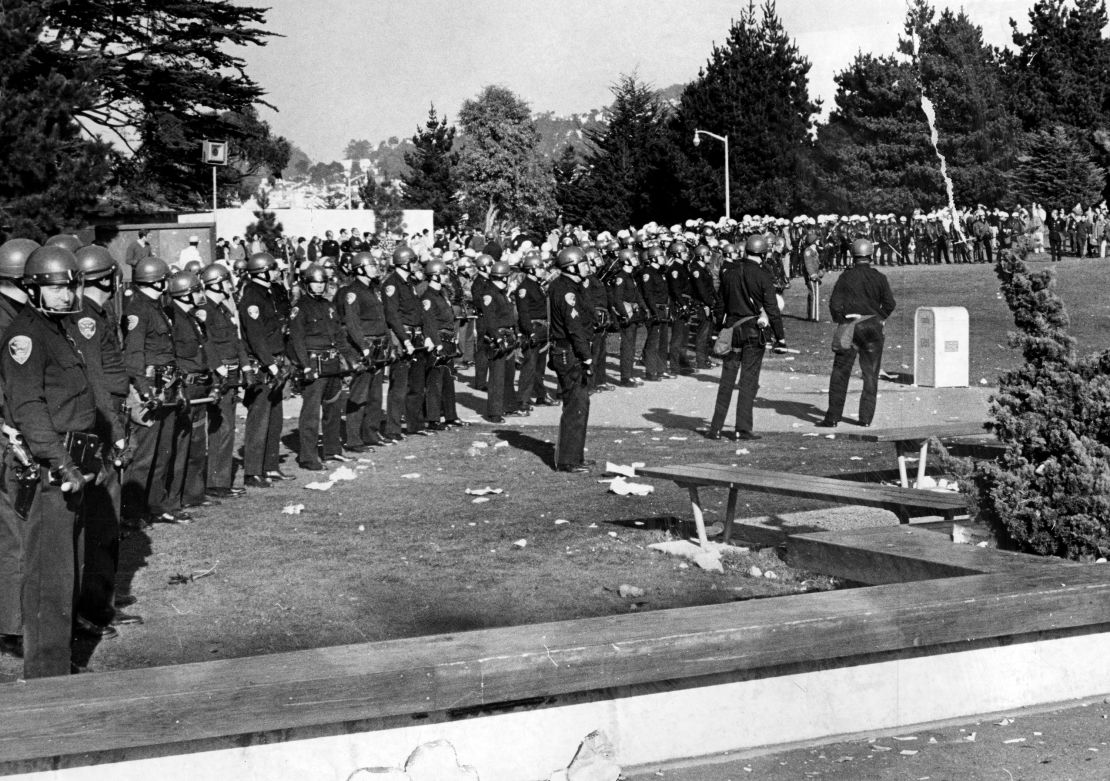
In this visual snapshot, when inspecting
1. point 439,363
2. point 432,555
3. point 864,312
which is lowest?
point 432,555

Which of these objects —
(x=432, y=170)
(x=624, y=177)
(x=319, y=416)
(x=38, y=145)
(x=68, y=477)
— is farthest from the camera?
(x=432, y=170)

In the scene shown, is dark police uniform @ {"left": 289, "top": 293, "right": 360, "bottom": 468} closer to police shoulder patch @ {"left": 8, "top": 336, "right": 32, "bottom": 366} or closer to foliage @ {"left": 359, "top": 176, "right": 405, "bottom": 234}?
police shoulder patch @ {"left": 8, "top": 336, "right": 32, "bottom": 366}

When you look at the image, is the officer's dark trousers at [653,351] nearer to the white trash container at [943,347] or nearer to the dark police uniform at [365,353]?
the white trash container at [943,347]

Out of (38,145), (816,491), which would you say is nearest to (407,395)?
(816,491)

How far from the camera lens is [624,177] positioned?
53.5 meters

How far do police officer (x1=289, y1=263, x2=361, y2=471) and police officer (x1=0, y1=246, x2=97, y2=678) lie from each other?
722 cm

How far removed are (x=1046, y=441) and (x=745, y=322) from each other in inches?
352

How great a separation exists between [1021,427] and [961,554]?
634 mm

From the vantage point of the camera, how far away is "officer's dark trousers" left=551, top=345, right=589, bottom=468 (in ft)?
42.7

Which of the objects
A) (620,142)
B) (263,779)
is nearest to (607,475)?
(263,779)

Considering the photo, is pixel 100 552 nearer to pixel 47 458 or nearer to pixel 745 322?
pixel 47 458

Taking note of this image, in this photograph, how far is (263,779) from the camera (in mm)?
4746

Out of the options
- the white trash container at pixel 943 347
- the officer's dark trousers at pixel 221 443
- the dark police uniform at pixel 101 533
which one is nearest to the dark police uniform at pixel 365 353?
the officer's dark trousers at pixel 221 443

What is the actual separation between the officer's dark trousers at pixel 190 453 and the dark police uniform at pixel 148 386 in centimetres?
17
